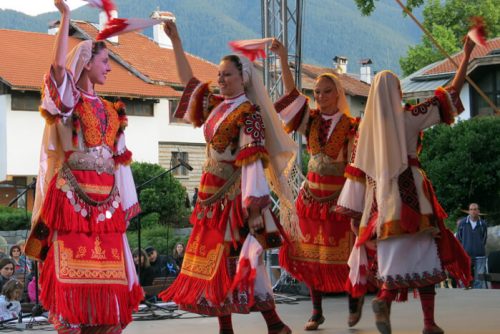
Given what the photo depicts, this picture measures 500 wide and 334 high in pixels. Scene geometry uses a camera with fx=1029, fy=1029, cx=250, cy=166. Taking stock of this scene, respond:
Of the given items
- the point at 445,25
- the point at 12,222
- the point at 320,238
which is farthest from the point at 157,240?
the point at 445,25

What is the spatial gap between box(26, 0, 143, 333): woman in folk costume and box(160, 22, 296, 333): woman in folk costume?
446 mm

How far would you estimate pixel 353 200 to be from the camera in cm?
676

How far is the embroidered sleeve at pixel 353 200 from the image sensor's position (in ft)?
22.2

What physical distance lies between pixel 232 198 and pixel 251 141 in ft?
1.28

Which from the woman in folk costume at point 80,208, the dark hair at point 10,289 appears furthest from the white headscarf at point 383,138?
the dark hair at point 10,289

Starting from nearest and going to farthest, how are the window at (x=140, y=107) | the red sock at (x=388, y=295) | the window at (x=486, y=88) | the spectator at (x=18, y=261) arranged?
the red sock at (x=388, y=295)
the spectator at (x=18, y=261)
the window at (x=486, y=88)
the window at (x=140, y=107)

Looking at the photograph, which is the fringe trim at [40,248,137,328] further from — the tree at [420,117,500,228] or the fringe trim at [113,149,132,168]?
the tree at [420,117,500,228]

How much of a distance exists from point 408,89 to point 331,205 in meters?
27.2

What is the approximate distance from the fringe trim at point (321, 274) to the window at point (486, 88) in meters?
25.8

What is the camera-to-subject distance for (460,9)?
55.8 metres

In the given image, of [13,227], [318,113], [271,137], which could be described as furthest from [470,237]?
[13,227]

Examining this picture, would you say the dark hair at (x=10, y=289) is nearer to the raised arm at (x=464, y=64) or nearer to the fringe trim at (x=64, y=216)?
the fringe trim at (x=64, y=216)

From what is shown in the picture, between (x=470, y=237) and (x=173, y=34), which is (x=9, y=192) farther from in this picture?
(x=173, y=34)

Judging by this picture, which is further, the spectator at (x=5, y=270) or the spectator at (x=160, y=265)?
the spectator at (x=160, y=265)
